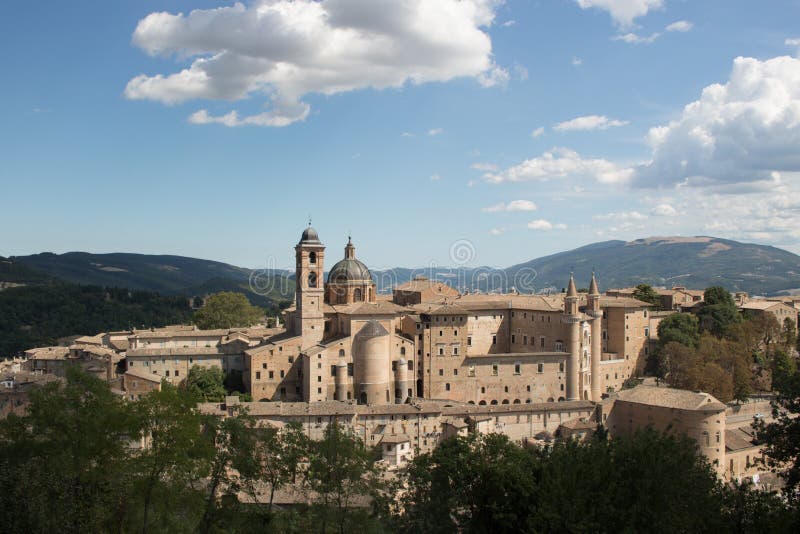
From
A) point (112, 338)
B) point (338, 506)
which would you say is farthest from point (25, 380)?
point (338, 506)

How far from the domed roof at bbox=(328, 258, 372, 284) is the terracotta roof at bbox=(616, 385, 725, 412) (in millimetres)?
26132

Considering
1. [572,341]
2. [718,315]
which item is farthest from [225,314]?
[718,315]

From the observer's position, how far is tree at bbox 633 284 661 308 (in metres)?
85.3

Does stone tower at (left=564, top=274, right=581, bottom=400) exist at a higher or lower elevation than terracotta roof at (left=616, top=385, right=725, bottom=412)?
higher

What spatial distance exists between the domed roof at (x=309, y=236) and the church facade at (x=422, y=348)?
90 mm

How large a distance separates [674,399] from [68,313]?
361 ft

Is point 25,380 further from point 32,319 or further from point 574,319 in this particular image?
point 32,319

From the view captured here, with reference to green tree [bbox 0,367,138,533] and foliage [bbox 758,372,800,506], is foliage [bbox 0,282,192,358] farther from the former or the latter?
foliage [bbox 758,372,800,506]

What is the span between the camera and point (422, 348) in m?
59.2

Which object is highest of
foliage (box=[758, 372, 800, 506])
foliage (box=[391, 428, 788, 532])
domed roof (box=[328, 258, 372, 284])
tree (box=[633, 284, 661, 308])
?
domed roof (box=[328, 258, 372, 284])

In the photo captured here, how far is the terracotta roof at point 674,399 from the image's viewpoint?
163 ft

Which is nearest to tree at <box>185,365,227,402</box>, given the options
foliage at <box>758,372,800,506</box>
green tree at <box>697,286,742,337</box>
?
foliage at <box>758,372,800,506</box>

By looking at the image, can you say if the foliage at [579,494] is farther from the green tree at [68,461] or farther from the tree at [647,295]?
the tree at [647,295]

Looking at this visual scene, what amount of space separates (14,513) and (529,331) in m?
52.8
